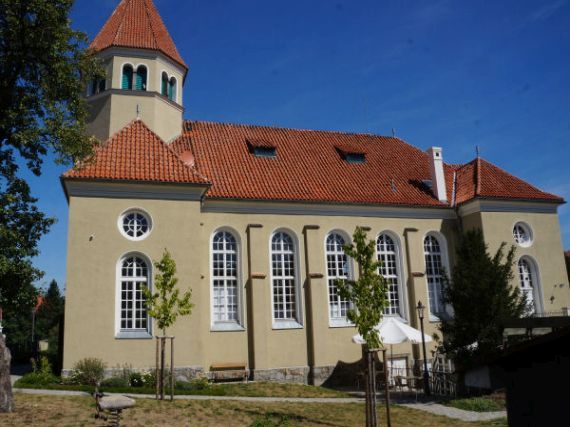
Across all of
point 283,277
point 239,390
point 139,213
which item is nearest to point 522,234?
point 283,277

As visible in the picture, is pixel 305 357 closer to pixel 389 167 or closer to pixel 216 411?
pixel 216 411

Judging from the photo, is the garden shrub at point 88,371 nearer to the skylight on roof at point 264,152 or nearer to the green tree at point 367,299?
the green tree at point 367,299

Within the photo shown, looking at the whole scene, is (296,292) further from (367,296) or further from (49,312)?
(49,312)

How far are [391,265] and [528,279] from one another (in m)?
7.39

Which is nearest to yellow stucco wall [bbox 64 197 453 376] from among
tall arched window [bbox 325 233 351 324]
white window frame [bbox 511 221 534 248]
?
tall arched window [bbox 325 233 351 324]

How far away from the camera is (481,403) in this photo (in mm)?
17078

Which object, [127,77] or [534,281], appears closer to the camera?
[127,77]

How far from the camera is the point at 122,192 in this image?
827 inches

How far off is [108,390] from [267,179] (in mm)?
12463

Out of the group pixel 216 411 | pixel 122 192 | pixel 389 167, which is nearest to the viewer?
pixel 216 411

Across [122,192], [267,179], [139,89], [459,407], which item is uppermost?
[139,89]

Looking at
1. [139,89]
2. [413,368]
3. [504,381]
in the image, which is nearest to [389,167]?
[413,368]

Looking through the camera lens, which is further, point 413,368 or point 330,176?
point 330,176

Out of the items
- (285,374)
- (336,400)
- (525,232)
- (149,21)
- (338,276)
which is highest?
(149,21)
